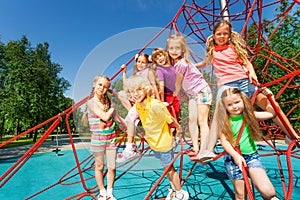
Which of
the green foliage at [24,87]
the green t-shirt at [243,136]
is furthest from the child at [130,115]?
the green foliage at [24,87]

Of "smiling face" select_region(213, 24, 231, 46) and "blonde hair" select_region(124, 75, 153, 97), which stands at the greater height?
"smiling face" select_region(213, 24, 231, 46)

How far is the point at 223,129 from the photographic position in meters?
1.30

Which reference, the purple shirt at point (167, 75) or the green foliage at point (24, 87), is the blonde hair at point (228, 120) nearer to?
the purple shirt at point (167, 75)

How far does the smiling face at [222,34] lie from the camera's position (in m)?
1.49

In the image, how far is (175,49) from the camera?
137 cm

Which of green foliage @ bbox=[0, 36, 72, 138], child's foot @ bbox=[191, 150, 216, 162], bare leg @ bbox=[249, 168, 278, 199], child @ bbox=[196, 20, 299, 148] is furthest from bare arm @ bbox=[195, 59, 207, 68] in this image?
green foliage @ bbox=[0, 36, 72, 138]

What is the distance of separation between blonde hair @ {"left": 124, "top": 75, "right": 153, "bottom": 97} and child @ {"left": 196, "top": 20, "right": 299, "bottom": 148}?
0.48m

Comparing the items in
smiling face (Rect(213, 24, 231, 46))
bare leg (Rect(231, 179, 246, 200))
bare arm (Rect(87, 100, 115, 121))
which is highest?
smiling face (Rect(213, 24, 231, 46))

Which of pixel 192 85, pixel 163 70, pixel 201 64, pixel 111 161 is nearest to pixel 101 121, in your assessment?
pixel 111 161

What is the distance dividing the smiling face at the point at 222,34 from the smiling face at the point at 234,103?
0.47 m

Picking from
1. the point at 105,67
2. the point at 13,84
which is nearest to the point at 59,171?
the point at 105,67

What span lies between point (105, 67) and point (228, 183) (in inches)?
136

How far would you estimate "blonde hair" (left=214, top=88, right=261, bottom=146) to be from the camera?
4.10 ft

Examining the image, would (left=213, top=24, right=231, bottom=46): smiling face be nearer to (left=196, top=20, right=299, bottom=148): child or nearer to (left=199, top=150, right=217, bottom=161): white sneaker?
(left=196, top=20, right=299, bottom=148): child
